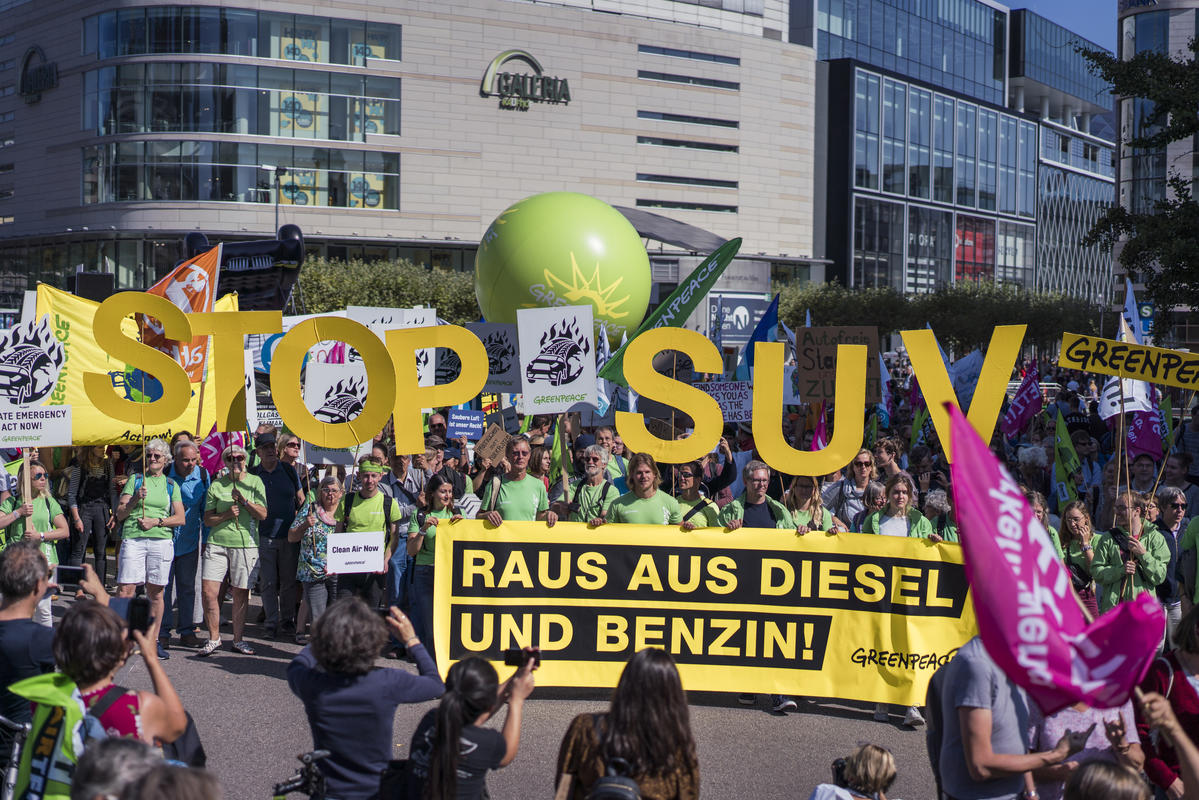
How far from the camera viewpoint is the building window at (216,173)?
54500 millimetres

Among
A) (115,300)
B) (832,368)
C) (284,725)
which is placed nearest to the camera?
(284,725)

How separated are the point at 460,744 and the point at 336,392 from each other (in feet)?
21.1

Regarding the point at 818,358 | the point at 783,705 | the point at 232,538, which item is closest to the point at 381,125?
the point at 818,358

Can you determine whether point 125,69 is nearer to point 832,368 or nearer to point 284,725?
point 832,368

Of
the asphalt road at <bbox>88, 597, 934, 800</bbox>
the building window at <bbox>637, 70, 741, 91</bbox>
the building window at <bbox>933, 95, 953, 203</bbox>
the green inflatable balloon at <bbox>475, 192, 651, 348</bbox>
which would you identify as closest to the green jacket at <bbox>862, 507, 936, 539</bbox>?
the asphalt road at <bbox>88, 597, 934, 800</bbox>

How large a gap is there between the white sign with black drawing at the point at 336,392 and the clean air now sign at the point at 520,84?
5411 cm

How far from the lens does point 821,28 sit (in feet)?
263

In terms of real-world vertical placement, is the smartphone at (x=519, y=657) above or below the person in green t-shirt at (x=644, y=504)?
below

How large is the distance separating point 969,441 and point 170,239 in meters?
55.6

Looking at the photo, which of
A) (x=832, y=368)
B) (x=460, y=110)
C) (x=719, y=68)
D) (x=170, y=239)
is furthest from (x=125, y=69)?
(x=832, y=368)

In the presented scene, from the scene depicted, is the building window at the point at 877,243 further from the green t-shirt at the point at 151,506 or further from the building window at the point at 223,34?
the green t-shirt at the point at 151,506

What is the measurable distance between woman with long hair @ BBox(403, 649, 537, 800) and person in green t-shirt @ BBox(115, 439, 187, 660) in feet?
19.7

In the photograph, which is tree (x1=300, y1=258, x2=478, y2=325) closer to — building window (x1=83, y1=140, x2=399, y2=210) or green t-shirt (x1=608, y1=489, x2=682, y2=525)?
building window (x1=83, y1=140, x2=399, y2=210)

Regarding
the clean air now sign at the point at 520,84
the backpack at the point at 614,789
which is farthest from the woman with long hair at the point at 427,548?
the clean air now sign at the point at 520,84
